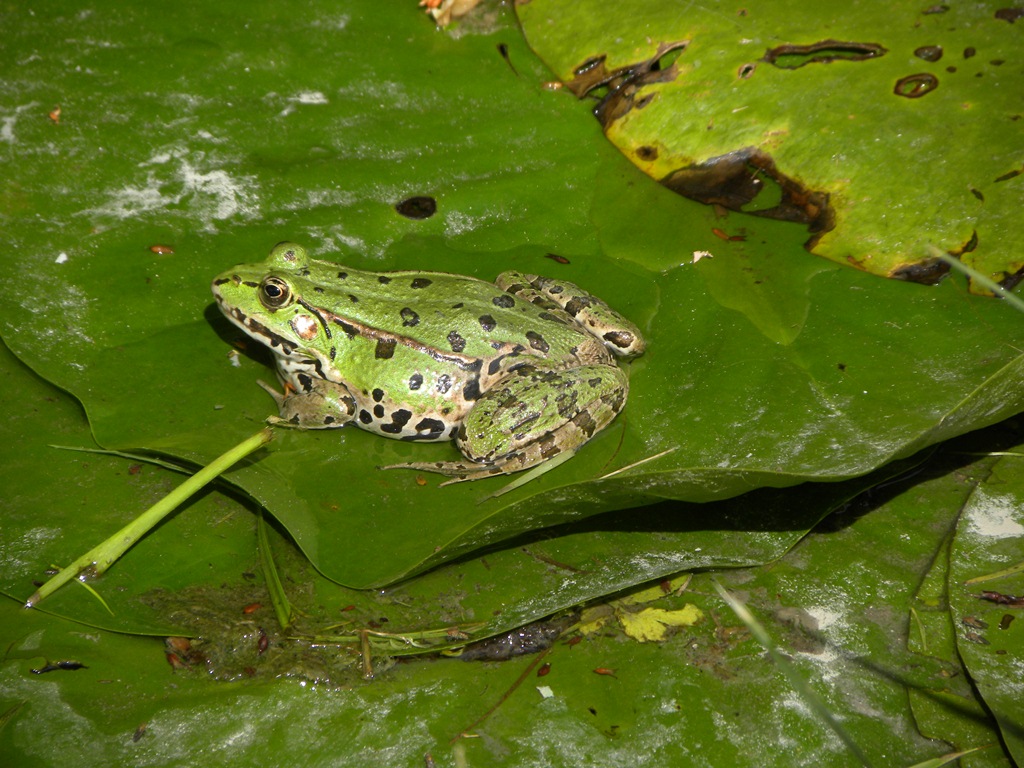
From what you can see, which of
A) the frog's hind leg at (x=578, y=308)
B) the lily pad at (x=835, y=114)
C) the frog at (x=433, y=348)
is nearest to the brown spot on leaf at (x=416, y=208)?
the frog at (x=433, y=348)

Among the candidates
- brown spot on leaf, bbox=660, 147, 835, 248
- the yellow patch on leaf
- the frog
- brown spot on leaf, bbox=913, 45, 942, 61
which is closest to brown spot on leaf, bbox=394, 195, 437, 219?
the frog

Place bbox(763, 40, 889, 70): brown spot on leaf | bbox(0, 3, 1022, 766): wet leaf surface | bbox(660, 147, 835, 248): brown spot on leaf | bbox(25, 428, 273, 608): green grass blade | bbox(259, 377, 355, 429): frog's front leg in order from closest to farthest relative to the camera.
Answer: bbox(0, 3, 1022, 766): wet leaf surface
bbox(25, 428, 273, 608): green grass blade
bbox(259, 377, 355, 429): frog's front leg
bbox(660, 147, 835, 248): brown spot on leaf
bbox(763, 40, 889, 70): brown spot on leaf

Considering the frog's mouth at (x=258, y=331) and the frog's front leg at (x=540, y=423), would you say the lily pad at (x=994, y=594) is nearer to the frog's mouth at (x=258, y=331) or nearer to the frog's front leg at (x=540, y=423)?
the frog's front leg at (x=540, y=423)

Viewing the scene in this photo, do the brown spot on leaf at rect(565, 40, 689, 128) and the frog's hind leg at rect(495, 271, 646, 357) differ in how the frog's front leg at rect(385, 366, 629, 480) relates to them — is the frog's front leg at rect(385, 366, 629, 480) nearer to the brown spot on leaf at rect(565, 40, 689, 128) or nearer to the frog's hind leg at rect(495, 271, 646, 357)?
→ the frog's hind leg at rect(495, 271, 646, 357)

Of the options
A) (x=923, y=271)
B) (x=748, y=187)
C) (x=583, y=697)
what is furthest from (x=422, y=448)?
A: (x=923, y=271)

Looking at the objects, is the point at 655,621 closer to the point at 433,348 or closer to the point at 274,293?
the point at 433,348

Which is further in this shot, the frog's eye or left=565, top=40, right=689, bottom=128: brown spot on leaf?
left=565, top=40, right=689, bottom=128: brown spot on leaf

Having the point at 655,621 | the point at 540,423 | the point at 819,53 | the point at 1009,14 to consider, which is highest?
the point at 1009,14
